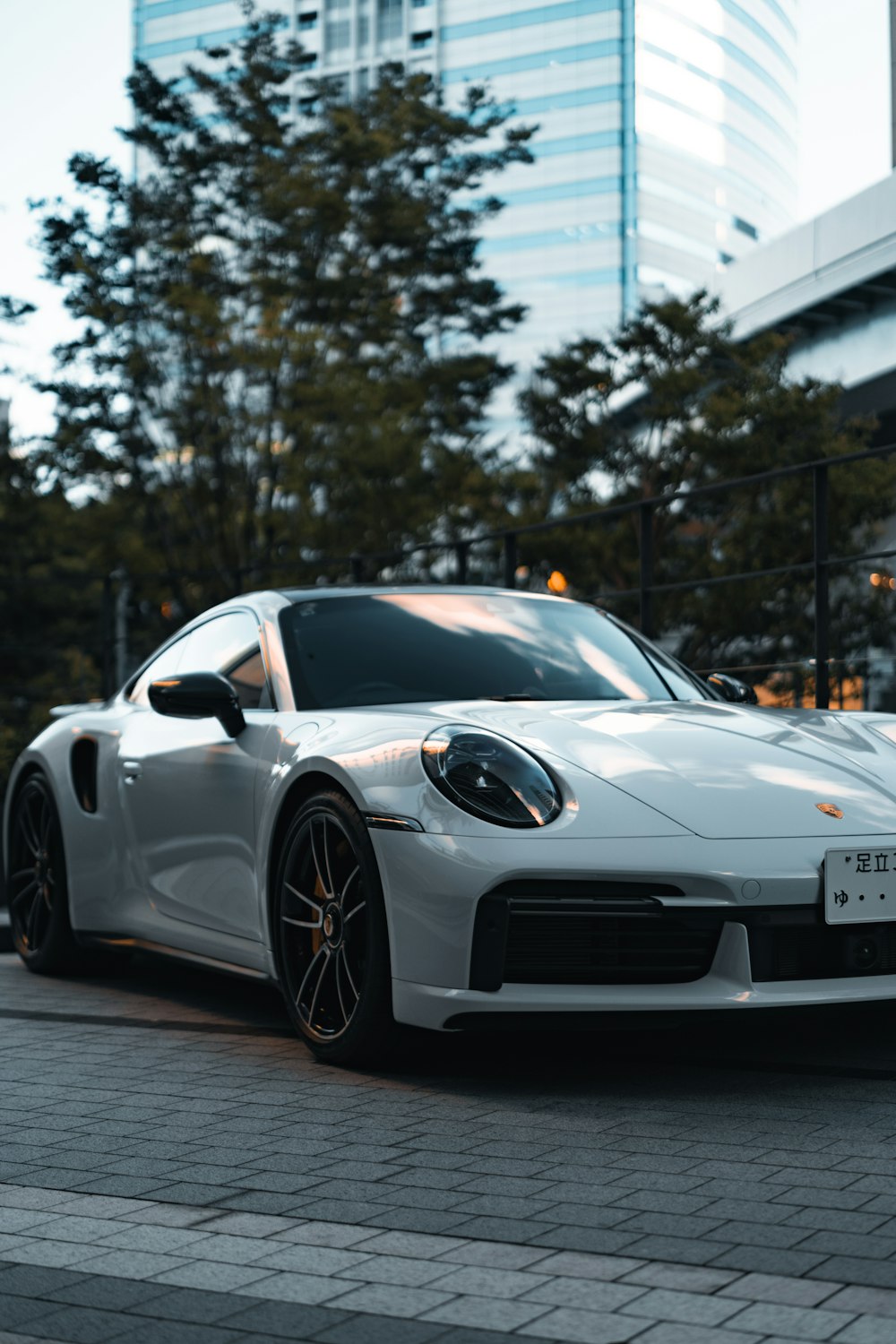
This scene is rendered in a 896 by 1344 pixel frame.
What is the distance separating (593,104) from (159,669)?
97.6 m

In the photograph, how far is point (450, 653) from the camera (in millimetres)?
5270

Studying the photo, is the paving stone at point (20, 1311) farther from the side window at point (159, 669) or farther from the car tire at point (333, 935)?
the side window at point (159, 669)

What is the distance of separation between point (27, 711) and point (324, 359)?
840 cm

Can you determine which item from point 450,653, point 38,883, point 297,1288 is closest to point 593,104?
point 38,883

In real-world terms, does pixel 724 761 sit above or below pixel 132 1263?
above

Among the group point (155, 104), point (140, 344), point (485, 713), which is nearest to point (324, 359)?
point (140, 344)

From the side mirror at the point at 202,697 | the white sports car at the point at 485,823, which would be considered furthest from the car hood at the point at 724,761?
the side mirror at the point at 202,697

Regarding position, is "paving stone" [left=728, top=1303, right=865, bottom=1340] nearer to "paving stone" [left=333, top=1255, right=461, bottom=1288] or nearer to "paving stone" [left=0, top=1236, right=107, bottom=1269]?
"paving stone" [left=333, top=1255, right=461, bottom=1288]

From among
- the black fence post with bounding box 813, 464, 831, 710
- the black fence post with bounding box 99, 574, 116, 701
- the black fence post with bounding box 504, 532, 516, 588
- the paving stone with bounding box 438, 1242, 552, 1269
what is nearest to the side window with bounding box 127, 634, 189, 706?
the black fence post with bounding box 813, 464, 831, 710

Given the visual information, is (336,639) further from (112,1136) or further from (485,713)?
(112,1136)

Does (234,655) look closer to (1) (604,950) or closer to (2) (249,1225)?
(1) (604,950)

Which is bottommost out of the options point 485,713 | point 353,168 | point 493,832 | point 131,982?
point 131,982

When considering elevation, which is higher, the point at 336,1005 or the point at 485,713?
the point at 485,713

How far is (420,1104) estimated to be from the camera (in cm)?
409
